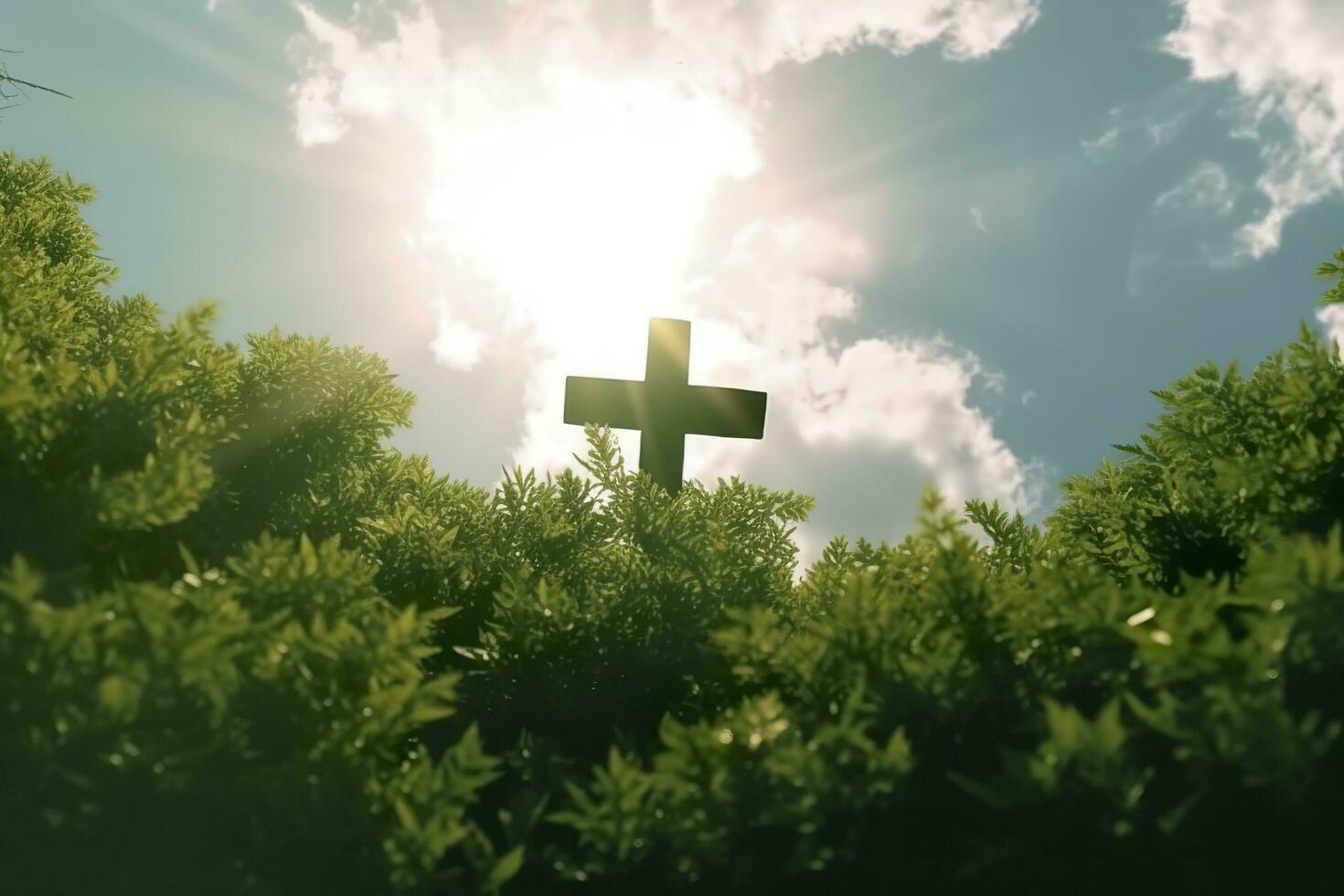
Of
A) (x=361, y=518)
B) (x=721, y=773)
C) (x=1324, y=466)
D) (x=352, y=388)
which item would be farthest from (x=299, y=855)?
(x=1324, y=466)

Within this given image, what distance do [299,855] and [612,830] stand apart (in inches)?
46.8

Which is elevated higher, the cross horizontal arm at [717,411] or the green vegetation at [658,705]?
the cross horizontal arm at [717,411]

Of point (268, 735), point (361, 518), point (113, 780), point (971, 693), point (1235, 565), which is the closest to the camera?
point (113, 780)

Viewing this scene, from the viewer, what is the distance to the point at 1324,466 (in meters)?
4.72

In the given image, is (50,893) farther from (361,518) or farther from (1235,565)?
(1235,565)

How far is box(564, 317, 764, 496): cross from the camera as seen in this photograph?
27.4ft

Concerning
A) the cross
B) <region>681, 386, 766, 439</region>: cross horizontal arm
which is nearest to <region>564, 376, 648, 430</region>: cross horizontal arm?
the cross

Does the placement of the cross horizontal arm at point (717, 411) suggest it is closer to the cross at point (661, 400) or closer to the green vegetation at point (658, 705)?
the cross at point (661, 400)

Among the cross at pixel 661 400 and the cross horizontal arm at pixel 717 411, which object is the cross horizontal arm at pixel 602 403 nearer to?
the cross at pixel 661 400

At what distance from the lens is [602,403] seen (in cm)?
844

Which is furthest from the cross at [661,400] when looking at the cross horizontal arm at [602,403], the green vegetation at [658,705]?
the green vegetation at [658,705]

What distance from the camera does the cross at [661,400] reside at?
836 cm

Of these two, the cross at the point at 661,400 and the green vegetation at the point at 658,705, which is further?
the cross at the point at 661,400

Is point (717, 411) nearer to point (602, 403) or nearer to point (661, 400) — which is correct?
point (661, 400)
